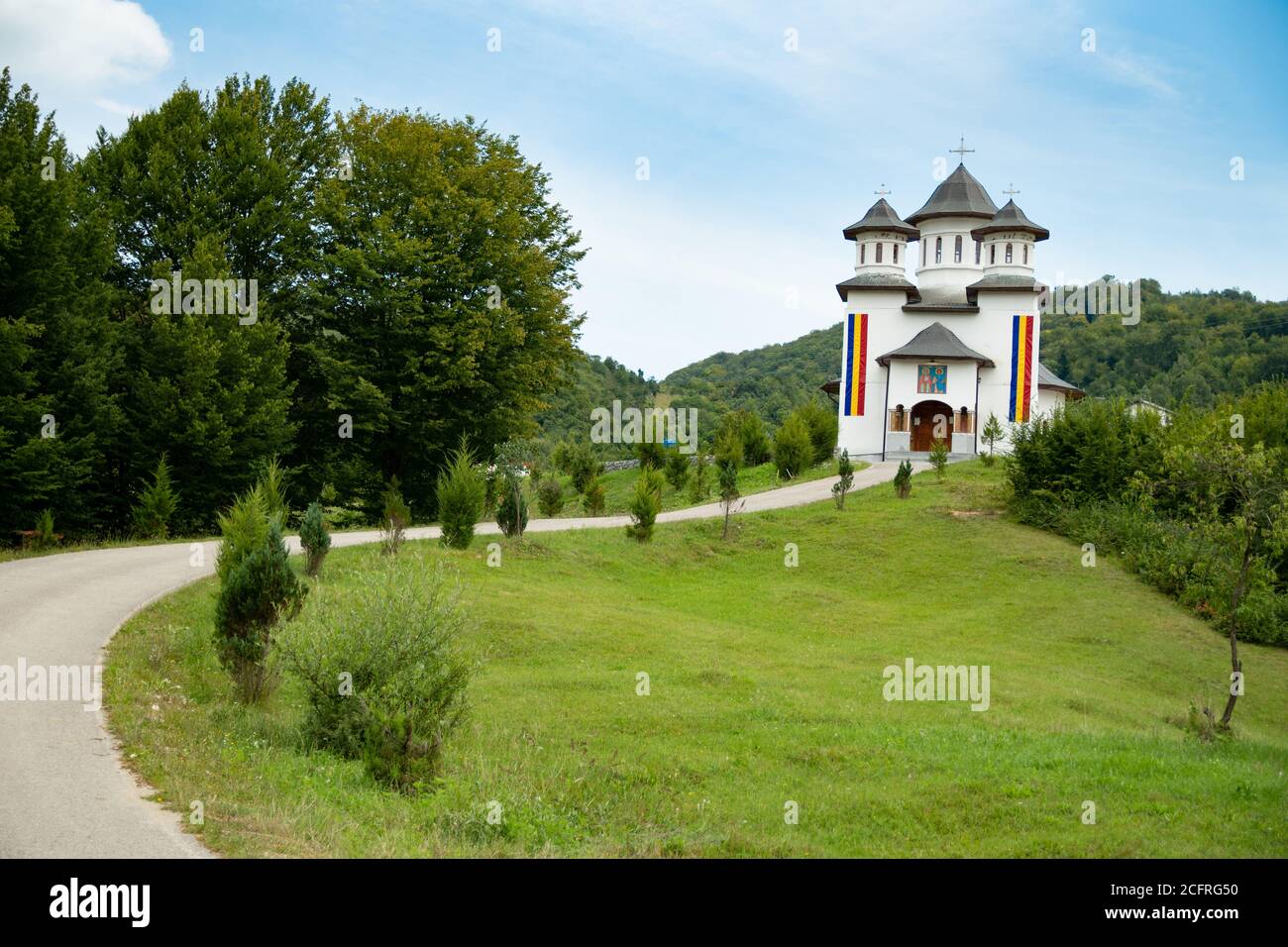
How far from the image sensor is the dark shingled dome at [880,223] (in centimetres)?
4746

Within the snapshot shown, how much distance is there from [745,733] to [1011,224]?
39539 mm

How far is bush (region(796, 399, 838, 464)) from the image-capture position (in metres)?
44.6

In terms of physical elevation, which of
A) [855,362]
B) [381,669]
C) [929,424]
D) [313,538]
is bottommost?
[381,669]

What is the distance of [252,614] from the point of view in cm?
1119

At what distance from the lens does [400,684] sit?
31.9 feet

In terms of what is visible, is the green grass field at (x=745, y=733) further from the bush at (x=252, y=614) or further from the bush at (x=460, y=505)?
the bush at (x=460, y=505)

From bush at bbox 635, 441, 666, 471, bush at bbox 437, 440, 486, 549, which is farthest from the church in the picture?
bush at bbox 437, 440, 486, 549

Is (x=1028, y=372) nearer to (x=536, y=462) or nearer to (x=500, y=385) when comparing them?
(x=536, y=462)

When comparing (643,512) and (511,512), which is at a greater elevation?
(511,512)

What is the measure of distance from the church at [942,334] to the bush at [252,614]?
1446 inches

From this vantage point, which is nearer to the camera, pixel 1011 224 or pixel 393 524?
pixel 393 524

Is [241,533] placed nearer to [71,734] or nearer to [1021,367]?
[71,734]

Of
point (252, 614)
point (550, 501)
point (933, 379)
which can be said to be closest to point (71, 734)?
point (252, 614)
